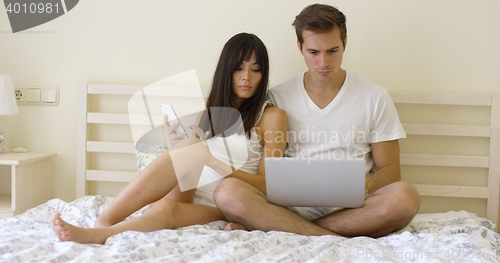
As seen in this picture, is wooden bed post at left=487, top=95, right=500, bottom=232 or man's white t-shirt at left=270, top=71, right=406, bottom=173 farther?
wooden bed post at left=487, top=95, right=500, bottom=232

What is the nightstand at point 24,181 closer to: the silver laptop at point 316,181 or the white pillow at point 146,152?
the white pillow at point 146,152

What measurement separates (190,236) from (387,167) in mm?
784

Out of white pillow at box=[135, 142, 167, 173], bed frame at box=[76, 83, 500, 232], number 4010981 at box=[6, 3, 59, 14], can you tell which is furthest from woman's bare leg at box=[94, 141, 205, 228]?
number 4010981 at box=[6, 3, 59, 14]

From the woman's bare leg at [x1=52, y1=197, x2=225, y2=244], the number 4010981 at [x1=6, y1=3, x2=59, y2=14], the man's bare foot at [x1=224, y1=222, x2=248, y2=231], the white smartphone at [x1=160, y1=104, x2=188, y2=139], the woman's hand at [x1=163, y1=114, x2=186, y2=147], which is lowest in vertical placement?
the man's bare foot at [x1=224, y1=222, x2=248, y2=231]

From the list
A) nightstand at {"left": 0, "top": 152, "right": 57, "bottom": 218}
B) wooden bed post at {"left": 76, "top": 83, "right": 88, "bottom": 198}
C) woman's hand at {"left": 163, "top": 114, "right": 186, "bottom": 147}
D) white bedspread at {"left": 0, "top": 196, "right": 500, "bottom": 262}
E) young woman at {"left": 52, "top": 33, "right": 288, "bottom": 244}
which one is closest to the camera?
white bedspread at {"left": 0, "top": 196, "right": 500, "bottom": 262}

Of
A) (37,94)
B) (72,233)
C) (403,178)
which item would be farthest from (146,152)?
(403,178)

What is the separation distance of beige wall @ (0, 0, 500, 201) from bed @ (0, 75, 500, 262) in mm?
92

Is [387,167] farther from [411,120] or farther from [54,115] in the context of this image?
[54,115]

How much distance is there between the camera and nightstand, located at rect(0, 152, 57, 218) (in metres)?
1.75

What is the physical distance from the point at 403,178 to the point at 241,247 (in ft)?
3.38

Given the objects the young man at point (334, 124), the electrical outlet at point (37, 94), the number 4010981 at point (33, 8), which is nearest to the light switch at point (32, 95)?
the electrical outlet at point (37, 94)

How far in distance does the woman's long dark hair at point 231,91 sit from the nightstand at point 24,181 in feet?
2.40

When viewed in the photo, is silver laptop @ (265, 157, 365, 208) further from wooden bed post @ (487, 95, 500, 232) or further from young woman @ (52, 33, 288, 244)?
wooden bed post @ (487, 95, 500, 232)

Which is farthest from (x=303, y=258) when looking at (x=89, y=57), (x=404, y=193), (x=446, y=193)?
(x=89, y=57)
